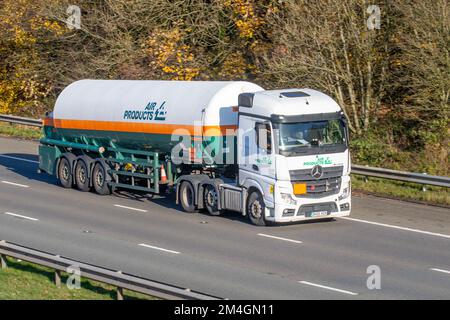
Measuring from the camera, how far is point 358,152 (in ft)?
97.6

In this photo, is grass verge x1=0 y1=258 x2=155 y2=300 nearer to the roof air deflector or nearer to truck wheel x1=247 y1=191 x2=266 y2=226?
truck wheel x1=247 y1=191 x2=266 y2=226

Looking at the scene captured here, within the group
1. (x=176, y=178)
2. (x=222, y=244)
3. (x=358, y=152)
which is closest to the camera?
(x=222, y=244)

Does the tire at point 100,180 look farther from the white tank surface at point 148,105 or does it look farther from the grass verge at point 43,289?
the grass verge at point 43,289

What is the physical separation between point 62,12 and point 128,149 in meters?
16.8

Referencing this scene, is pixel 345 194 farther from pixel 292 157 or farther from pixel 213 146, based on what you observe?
pixel 213 146

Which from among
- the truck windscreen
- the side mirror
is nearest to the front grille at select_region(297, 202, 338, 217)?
the truck windscreen

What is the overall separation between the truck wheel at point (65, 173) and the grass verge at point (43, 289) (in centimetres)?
1015

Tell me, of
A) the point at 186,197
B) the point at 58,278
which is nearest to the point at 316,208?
the point at 186,197

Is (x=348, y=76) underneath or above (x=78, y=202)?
above

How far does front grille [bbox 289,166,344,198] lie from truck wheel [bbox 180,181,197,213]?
332cm

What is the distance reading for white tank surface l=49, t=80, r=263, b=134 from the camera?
75.2ft

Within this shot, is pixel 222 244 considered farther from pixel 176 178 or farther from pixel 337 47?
pixel 337 47
